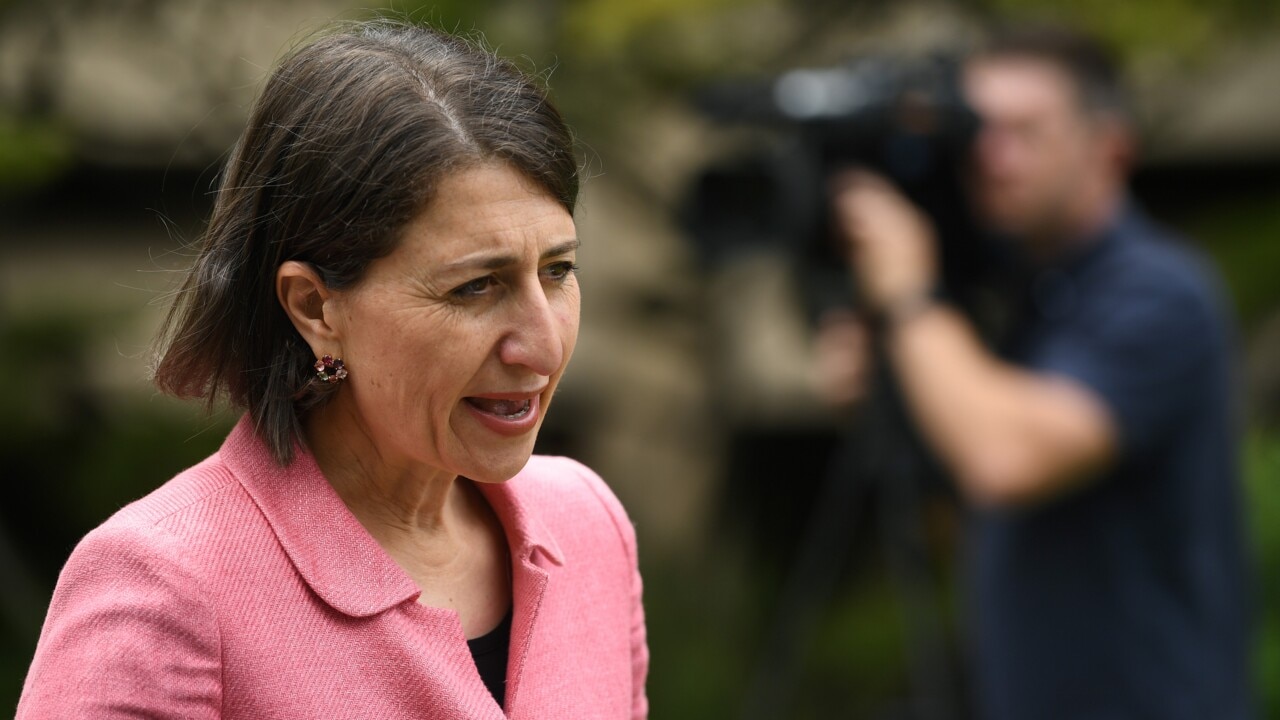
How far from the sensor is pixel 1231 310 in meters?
6.43

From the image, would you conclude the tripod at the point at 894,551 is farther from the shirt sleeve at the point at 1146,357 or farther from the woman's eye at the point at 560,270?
the woman's eye at the point at 560,270

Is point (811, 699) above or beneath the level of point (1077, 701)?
beneath

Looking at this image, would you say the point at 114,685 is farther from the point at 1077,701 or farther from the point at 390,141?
the point at 1077,701

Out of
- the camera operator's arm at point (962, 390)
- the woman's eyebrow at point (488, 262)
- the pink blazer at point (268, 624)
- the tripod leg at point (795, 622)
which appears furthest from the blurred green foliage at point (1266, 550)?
the woman's eyebrow at point (488, 262)

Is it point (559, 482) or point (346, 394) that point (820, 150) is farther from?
point (346, 394)

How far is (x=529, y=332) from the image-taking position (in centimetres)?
151

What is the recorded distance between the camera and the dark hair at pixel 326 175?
145cm

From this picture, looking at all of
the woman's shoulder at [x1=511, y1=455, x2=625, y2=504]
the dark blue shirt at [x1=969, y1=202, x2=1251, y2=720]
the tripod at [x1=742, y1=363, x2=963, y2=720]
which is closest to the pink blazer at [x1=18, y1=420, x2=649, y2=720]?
the woman's shoulder at [x1=511, y1=455, x2=625, y2=504]

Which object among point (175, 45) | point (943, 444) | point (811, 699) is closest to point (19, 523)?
point (175, 45)

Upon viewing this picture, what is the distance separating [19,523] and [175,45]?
2091 mm

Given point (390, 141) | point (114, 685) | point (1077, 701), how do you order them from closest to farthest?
point (114, 685), point (390, 141), point (1077, 701)

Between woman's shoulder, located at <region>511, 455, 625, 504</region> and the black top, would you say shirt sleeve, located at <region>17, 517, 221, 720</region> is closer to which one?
the black top

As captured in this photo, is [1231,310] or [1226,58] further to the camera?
[1231,310]

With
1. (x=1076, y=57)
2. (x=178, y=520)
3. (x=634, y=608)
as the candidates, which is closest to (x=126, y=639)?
(x=178, y=520)
